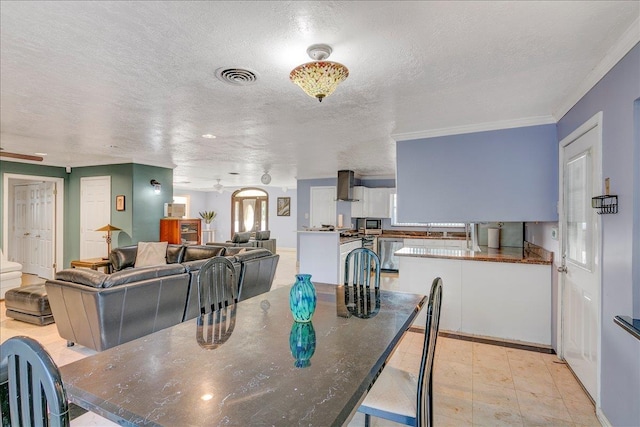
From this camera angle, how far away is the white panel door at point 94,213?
6.44m

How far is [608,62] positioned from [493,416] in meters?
2.38

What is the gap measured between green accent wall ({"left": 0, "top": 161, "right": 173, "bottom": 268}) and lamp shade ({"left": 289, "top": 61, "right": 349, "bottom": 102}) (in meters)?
5.33

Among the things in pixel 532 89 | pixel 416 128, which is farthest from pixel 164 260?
pixel 532 89

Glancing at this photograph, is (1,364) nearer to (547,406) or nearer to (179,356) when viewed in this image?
(179,356)

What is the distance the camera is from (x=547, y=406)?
7.70 feet

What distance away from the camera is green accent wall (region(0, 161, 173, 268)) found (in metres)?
6.14

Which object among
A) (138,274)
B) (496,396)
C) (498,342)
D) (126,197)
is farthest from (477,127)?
(126,197)

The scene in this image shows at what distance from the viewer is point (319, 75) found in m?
1.91

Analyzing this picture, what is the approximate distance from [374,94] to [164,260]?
14.8ft

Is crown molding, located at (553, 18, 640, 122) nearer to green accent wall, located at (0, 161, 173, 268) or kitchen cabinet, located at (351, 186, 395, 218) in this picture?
kitchen cabinet, located at (351, 186, 395, 218)

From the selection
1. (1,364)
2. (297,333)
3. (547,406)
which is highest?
(1,364)

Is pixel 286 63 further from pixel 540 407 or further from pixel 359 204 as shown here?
pixel 359 204

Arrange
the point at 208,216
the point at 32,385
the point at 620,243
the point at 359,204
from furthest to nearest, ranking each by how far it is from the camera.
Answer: the point at 208,216 < the point at 359,204 < the point at 620,243 < the point at 32,385

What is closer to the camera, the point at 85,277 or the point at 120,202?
the point at 85,277
